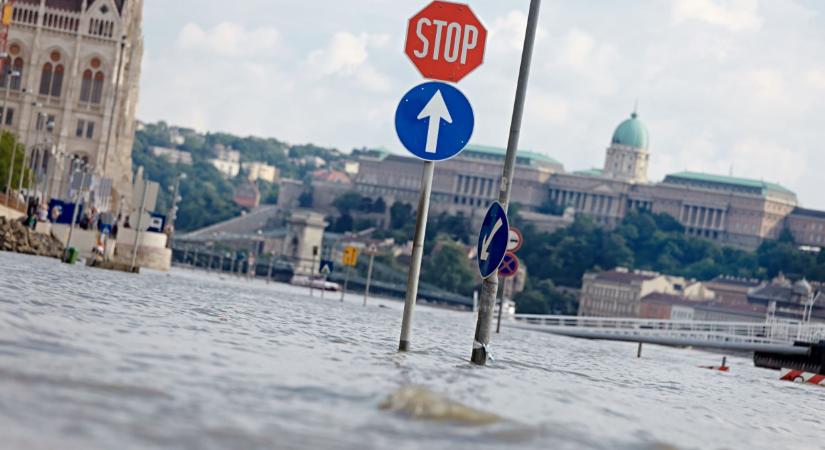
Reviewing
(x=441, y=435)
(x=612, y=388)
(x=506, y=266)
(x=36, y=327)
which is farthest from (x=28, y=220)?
(x=441, y=435)

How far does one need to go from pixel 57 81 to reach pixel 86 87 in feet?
8.35

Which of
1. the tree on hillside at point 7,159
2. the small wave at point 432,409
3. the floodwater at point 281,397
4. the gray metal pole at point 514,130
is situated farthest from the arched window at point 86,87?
the small wave at point 432,409

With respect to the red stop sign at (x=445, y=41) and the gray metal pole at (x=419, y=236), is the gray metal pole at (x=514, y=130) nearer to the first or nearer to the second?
the gray metal pole at (x=419, y=236)

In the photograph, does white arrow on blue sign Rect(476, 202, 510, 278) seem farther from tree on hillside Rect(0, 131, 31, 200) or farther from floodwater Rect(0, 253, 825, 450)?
tree on hillside Rect(0, 131, 31, 200)

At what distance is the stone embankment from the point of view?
5294cm

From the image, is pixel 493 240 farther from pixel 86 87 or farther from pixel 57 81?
pixel 57 81

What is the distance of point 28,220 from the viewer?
63.8 metres

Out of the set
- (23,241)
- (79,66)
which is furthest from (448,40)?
(79,66)

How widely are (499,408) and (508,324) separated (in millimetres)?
63053

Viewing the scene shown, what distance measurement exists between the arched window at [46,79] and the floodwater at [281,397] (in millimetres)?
128858

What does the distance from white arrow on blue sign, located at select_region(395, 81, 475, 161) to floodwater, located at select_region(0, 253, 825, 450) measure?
2.06m

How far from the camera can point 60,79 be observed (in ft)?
481

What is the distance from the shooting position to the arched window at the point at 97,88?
146 m

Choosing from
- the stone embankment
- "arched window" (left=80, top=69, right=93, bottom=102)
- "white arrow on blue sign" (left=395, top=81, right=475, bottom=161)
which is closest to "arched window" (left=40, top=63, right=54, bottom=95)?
"arched window" (left=80, top=69, right=93, bottom=102)
